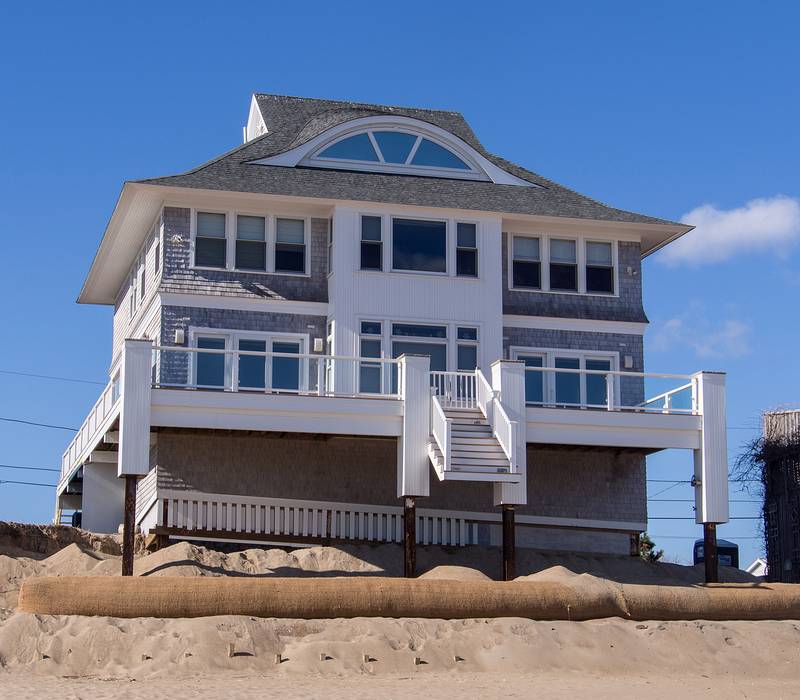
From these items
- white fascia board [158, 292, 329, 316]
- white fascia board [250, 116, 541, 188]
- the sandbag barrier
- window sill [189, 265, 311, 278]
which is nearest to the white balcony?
white fascia board [158, 292, 329, 316]

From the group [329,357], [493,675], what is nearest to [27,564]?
[329,357]

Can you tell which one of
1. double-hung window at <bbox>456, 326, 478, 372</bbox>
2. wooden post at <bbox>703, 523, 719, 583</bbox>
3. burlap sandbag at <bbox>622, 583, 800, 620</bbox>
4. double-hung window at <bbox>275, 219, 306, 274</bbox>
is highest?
double-hung window at <bbox>275, 219, 306, 274</bbox>

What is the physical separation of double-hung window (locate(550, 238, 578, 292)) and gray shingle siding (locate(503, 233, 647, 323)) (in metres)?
0.27

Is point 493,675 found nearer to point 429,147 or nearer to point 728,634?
point 728,634

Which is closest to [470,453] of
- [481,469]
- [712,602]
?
[481,469]

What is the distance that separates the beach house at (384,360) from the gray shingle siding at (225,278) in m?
0.05

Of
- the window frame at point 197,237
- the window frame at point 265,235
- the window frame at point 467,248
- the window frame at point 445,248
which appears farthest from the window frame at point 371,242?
the window frame at point 197,237

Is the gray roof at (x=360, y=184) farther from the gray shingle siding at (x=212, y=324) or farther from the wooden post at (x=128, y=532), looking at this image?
the wooden post at (x=128, y=532)

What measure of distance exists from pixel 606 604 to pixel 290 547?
26.6 ft

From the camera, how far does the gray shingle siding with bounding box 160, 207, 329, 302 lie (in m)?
30.5

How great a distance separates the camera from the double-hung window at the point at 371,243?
31266mm

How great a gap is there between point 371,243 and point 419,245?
1097mm

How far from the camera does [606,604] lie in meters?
24.5

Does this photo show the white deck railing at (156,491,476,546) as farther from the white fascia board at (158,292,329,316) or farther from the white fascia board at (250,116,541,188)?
the white fascia board at (250,116,541,188)
